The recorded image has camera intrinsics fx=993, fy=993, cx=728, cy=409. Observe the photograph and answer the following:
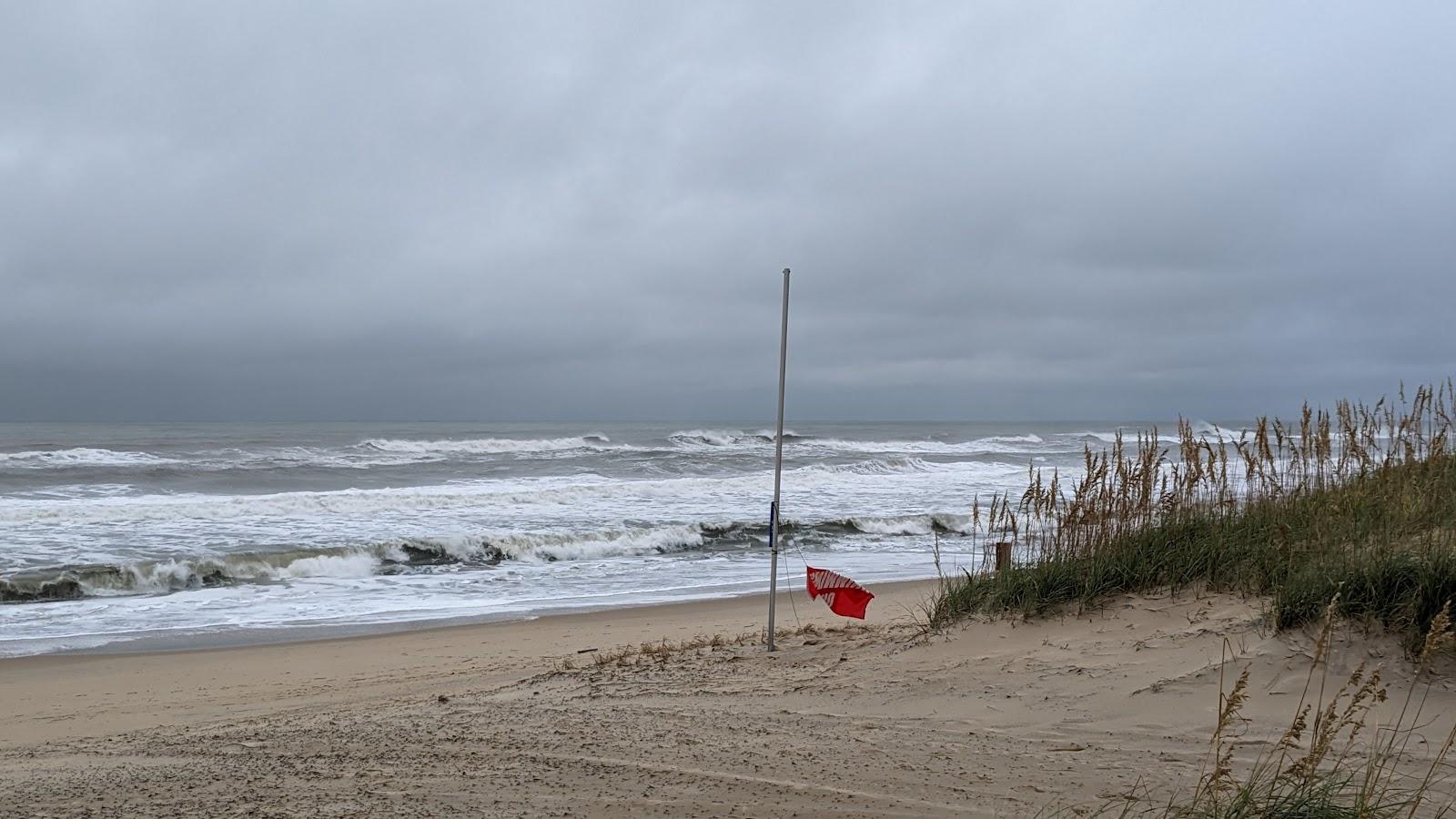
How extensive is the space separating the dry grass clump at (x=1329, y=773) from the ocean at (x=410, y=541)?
3773mm

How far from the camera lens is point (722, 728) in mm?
4684

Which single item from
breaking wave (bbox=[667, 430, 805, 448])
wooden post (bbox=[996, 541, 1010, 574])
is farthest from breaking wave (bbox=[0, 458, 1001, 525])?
breaking wave (bbox=[667, 430, 805, 448])

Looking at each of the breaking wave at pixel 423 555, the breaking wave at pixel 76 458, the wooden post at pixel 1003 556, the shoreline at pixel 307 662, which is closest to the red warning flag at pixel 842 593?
the wooden post at pixel 1003 556

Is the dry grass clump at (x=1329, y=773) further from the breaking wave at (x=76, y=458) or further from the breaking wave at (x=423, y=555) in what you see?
the breaking wave at (x=76, y=458)

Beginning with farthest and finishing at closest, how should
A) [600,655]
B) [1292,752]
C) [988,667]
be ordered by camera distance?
1. [600,655]
2. [988,667]
3. [1292,752]

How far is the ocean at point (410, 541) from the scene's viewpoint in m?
11.5

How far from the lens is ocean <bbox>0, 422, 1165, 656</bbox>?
1151cm

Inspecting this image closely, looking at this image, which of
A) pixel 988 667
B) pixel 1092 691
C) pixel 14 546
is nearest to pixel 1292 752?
pixel 1092 691

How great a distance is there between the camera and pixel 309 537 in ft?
54.9

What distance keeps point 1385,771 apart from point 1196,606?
2.38m

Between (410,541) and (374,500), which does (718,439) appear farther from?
(410,541)

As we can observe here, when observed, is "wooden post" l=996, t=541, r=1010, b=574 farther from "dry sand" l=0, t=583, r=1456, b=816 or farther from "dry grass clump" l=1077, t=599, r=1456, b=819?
"dry grass clump" l=1077, t=599, r=1456, b=819

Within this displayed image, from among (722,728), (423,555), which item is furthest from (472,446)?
(722,728)

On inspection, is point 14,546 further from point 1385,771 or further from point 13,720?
point 1385,771
